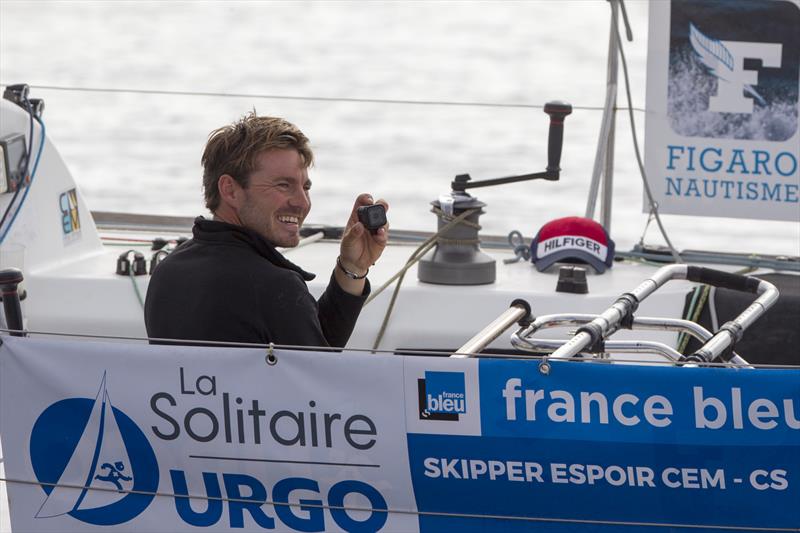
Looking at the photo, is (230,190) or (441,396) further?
(230,190)

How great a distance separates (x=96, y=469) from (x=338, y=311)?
1.92 feet

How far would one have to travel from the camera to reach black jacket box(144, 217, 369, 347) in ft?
7.03

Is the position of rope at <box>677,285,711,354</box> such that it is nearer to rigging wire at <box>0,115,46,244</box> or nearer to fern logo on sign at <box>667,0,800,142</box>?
fern logo on sign at <box>667,0,800,142</box>

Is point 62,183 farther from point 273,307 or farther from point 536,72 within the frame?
point 536,72

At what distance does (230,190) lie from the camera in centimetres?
233

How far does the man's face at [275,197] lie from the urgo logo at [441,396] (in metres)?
0.52

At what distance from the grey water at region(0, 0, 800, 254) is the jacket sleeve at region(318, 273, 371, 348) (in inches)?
180

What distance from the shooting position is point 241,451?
200 cm

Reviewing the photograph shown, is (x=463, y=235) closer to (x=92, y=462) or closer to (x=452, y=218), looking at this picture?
(x=452, y=218)

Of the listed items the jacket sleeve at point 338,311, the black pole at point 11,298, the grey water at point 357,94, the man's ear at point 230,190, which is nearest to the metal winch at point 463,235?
the jacket sleeve at point 338,311

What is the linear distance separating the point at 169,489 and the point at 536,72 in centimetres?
1130

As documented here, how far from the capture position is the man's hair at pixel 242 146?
233 cm

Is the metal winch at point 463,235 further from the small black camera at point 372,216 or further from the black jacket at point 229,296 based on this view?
the black jacket at point 229,296

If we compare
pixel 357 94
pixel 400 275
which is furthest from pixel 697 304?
pixel 357 94
